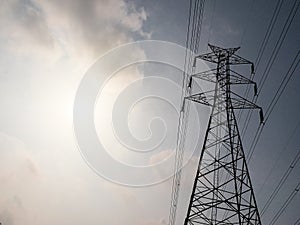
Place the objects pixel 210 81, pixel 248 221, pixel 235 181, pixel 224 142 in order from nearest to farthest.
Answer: pixel 248 221 → pixel 235 181 → pixel 224 142 → pixel 210 81

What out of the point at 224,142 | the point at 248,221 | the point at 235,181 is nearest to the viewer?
the point at 248,221

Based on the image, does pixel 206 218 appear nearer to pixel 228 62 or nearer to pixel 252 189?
pixel 252 189

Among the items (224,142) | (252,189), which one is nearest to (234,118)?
(224,142)

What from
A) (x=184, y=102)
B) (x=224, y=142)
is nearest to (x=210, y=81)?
(x=184, y=102)

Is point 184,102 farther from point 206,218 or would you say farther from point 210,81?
point 206,218

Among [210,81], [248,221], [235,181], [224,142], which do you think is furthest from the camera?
[210,81]

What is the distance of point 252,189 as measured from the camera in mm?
18969

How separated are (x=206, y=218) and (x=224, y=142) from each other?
4789mm

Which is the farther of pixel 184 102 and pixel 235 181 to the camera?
pixel 184 102

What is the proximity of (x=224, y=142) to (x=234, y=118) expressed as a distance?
182 centimetres

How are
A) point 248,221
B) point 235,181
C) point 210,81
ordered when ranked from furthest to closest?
1. point 210,81
2. point 235,181
3. point 248,221

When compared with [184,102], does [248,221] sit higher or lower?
lower

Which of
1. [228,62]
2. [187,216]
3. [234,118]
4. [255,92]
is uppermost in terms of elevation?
[228,62]

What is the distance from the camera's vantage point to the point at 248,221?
1762 centimetres
